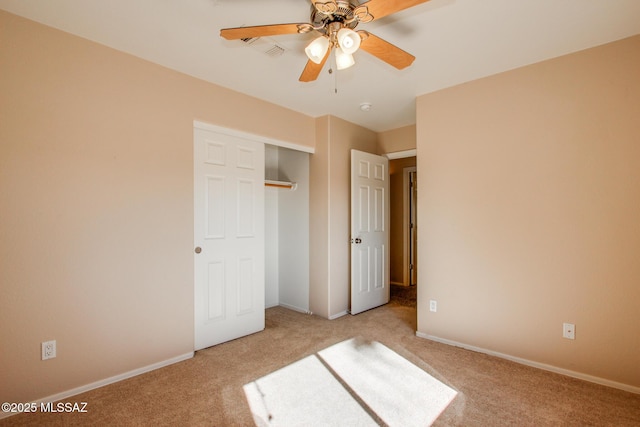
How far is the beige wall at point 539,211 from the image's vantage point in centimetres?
227

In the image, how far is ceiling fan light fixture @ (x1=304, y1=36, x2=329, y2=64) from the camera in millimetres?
1720

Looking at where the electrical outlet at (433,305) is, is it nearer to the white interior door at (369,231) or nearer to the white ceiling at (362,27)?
the white interior door at (369,231)

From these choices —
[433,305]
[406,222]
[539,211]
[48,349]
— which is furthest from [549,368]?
[48,349]

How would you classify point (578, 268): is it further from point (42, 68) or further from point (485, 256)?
point (42, 68)

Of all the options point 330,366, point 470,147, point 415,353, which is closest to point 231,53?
point 470,147

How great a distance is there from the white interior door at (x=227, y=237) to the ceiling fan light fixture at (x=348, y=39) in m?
1.80

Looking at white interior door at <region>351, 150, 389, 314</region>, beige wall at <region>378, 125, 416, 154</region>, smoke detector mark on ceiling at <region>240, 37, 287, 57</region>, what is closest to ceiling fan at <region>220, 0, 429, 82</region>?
smoke detector mark on ceiling at <region>240, 37, 287, 57</region>

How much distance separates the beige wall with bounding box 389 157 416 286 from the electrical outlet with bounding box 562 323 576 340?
314cm

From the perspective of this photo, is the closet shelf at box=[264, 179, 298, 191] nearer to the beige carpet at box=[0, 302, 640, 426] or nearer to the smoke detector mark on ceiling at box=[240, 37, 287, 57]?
the smoke detector mark on ceiling at box=[240, 37, 287, 57]

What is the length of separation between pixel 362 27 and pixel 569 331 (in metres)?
2.76

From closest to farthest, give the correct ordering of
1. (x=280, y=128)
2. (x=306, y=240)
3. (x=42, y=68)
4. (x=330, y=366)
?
(x=42, y=68) → (x=330, y=366) → (x=280, y=128) → (x=306, y=240)

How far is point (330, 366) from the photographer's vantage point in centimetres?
257

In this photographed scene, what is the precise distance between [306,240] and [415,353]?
6.13 feet

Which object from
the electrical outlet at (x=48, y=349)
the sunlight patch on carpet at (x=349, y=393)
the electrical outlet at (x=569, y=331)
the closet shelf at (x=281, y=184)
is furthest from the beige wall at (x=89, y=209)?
the electrical outlet at (x=569, y=331)
